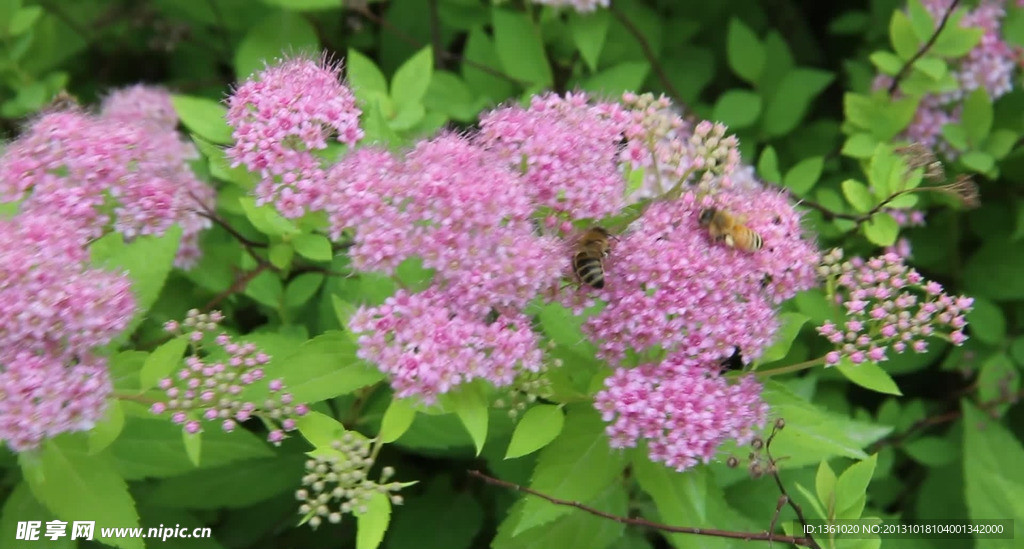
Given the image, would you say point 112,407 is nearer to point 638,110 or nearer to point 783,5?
point 638,110

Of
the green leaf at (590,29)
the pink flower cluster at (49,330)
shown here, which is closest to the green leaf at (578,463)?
the pink flower cluster at (49,330)

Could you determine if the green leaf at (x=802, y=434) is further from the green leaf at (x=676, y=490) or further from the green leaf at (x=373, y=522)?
the green leaf at (x=373, y=522)

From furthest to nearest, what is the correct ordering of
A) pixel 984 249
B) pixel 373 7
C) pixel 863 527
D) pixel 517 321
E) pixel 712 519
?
pixel 373 7 → pixel 984 249 → pixel 712 519 → pixel 863 527 → pixel 517 321

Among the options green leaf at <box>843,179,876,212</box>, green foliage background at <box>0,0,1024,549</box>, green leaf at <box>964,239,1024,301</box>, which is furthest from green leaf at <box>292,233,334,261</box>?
green leaf at <box>964,239,1024,301</box>

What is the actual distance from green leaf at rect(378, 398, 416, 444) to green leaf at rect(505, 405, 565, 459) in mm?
212

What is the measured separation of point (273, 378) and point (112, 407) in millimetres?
317

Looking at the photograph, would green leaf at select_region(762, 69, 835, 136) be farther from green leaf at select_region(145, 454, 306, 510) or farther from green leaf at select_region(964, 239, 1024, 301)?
green leaf at select_region(145, 454, 306, 510)

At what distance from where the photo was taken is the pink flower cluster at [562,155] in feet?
5.84

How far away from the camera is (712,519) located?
200cm

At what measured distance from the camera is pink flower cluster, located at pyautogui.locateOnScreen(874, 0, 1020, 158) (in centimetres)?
281

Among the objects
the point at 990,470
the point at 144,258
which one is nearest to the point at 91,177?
the point at 144,258

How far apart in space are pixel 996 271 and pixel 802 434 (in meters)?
1.51

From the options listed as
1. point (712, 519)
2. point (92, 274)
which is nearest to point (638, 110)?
point (712, 519)

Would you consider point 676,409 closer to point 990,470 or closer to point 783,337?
point 783,337
